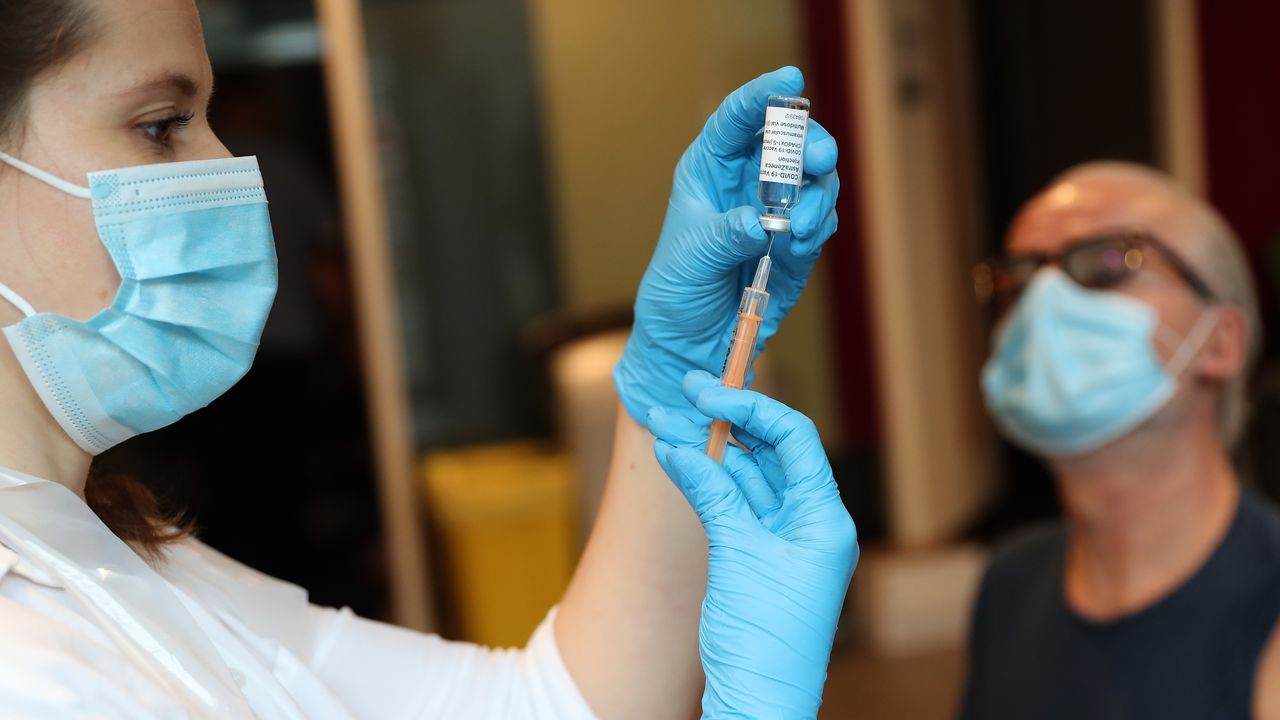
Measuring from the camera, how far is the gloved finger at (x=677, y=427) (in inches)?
37.2

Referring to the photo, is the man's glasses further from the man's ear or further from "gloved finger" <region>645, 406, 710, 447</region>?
"gloved finger" <region>645, 406, 710, 447</region>

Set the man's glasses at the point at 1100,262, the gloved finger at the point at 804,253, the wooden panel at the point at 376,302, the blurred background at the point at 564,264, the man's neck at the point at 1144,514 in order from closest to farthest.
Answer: the gloved finger at the point at 804,253 → the man's neck at the point at 1144,514 → the man's glasses at the point at 1100,262 → the wooden panel at the point at 376,302 → the blurred background at the point at 564,264

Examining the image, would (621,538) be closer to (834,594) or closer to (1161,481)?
(834,594)

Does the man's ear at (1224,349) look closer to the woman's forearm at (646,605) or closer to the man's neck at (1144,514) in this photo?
the man's neck at (1144,514)

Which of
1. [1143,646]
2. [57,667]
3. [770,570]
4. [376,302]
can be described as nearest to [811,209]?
[770,570]

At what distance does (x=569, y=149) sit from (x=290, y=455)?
1248mm

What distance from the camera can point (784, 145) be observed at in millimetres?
860

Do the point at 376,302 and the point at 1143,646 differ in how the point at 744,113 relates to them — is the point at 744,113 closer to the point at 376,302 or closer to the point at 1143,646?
the point at 1143,646

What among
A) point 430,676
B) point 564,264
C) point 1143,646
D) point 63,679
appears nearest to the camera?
point 63,679

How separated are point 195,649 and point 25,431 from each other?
0.66 ft

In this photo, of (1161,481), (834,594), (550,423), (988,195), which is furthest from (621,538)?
(988,195)

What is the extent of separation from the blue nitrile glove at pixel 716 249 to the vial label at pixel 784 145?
3 centimetres

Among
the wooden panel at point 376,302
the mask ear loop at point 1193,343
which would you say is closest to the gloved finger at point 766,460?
the mask ear loop at point 1193,343

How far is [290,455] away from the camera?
131 inches
